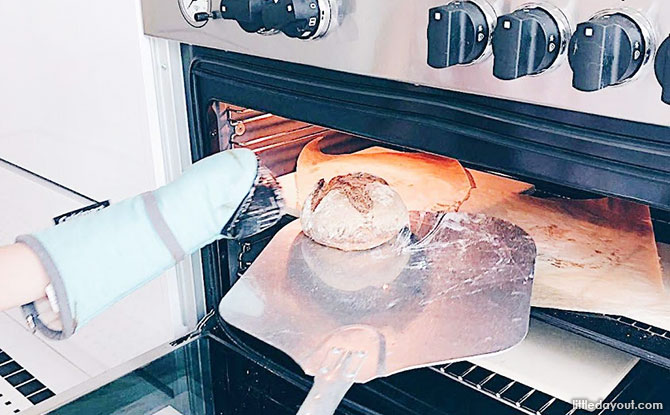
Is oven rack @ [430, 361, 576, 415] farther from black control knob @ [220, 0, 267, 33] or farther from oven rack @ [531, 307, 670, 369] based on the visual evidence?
black control knob @ [220, 0, 267, 33]

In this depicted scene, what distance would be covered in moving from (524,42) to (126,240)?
0.33 m

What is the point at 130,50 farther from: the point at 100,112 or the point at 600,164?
the point at 600,164

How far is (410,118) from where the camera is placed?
0.69m

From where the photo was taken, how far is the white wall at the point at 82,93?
3.08 ft

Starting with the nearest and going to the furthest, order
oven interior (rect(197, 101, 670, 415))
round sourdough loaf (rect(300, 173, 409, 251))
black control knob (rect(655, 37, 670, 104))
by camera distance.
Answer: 1. black control knob (rect(655, 37, 670, 104))
2. oven interior (rect(197, 101, 670, 415))
3. round sourdough loaf (rect(300, 173, 409, 251))

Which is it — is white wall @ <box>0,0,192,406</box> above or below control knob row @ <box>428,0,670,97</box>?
below

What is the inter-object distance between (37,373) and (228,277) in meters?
0.67

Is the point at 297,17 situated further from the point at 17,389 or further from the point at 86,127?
the point at 17,389

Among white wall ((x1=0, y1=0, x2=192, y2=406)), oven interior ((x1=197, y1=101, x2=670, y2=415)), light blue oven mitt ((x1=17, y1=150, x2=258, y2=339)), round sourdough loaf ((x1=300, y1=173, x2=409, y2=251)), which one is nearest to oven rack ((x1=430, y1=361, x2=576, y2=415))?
oven interior ((x1=197, y1=101, x2=670, y2=415))

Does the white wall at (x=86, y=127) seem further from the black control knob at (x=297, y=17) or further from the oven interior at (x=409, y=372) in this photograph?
the black control knob at (x=297, y=17)

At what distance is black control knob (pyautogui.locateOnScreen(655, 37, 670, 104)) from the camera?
48 cm

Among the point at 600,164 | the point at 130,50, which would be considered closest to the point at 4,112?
the point at 130,50

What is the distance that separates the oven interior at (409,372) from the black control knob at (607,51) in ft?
0.59

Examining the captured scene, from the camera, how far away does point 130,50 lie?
93cm
